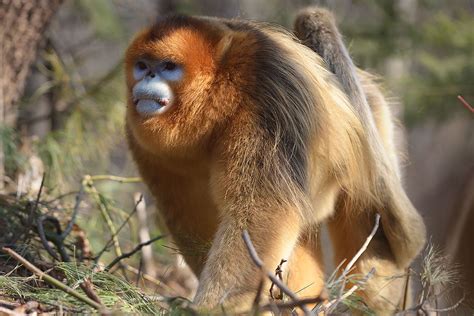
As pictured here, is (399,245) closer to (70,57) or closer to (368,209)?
(368,209)

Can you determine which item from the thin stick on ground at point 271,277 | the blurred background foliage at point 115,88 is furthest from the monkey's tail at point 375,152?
the thin stick on ground at point 271,277

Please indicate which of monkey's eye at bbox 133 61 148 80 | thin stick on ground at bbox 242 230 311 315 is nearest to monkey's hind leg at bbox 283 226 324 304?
monkey's eye at bbox 133 61 148 80

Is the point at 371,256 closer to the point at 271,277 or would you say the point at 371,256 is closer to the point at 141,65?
the point at 141,65

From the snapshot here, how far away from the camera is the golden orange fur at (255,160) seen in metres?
3.72

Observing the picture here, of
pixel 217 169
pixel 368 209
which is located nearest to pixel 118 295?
pixel 217 169

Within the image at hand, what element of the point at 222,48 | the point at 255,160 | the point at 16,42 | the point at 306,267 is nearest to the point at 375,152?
the point at 306,267

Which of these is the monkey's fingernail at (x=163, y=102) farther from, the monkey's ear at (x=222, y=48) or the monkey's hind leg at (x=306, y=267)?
the monkey's hind leg at (x=306, y=267)

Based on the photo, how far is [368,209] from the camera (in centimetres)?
464

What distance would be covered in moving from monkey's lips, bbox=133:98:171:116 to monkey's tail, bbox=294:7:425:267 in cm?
113

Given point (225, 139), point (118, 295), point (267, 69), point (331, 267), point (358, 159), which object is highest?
point (267, 69)

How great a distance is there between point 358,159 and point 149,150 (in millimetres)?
1218

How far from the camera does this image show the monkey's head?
3.92 m

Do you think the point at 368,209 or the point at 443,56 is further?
the point at 443,56

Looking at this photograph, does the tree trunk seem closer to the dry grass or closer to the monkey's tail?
the dry grass
